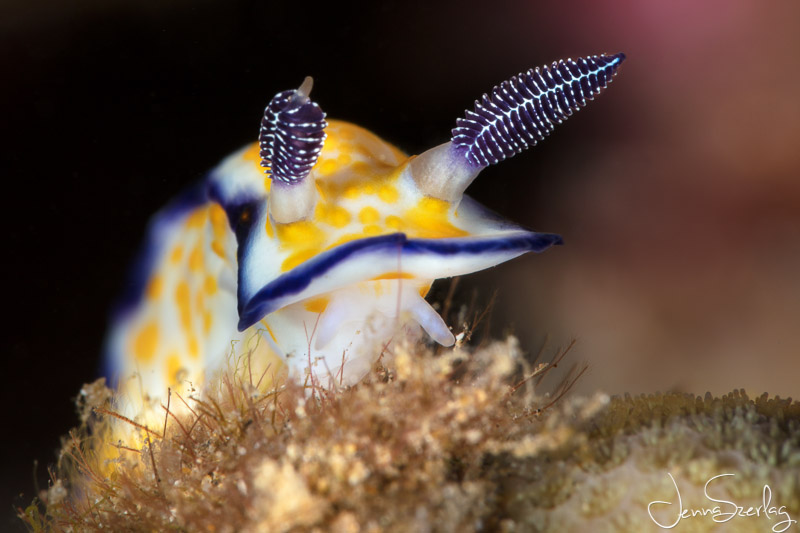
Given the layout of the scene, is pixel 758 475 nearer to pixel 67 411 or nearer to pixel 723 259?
pixel 723 259

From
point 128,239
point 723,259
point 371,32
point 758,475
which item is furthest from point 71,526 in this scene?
point 723,259

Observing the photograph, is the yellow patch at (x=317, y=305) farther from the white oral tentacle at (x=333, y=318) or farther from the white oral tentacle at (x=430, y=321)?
the white oral tentacle at (x=430, y=321)

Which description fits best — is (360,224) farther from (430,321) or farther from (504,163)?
Answer: (504,163)

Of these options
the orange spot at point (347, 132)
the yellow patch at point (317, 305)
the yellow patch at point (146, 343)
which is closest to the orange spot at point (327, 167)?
the orange spot at point (347, 132)

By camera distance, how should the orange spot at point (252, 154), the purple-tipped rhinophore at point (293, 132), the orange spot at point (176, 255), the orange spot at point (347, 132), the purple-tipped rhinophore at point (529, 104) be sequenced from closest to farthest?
1. the purple-tipped rhinophore at point (293, 132)
2. the purple-tipped rhinophore at point (529, 104)
3. the orange spot at point (347, 132)
4. the orange spot at point (252, 154)
5. the orange spot at point (176, 255)

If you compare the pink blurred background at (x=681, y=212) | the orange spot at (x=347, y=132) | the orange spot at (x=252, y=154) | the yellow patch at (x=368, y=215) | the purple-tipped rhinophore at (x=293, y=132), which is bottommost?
the pink blurred background at (x=681, y=212)

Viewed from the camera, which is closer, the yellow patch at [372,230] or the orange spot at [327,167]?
the yellow patch at [372,230]

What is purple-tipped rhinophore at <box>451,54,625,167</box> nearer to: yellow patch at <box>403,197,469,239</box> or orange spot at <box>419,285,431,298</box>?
yellow patch at <box>403,197,469,239</box>
